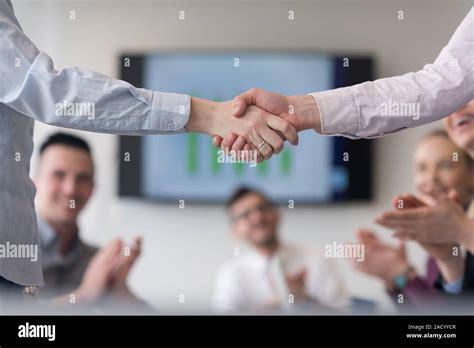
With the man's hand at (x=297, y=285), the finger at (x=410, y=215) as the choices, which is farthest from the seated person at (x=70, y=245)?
the finger at (x=410, y=215)

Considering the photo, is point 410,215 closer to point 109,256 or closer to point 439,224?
point 439,224

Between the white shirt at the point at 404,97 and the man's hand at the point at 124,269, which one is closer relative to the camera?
the white shirt at the point at 404,97

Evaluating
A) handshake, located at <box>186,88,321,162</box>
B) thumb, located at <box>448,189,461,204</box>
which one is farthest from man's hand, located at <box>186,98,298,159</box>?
thumb, located at <box>448,189,461,204</box>

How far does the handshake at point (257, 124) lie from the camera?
4.71 feet

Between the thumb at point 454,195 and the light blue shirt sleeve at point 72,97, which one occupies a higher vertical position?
the light blue shirt sleeve at point 72,97

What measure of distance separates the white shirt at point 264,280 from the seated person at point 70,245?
0.79 feet

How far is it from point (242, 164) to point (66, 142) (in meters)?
0.51

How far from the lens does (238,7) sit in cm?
246

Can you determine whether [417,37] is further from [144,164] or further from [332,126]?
[332,126]

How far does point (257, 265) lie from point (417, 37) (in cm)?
81

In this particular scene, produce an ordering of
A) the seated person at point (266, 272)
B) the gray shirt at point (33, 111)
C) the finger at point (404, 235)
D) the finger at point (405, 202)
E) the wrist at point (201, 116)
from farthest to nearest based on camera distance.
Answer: the seated person at point (266, 272) → the finger at point (404, 235) → the finger at point (405, 202) → the wrist at point (201, 116) → the gray shirt at point (33, 111)

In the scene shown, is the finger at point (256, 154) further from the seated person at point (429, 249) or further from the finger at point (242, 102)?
the seated person at point (429, 249)

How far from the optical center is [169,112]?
1.34 meters
